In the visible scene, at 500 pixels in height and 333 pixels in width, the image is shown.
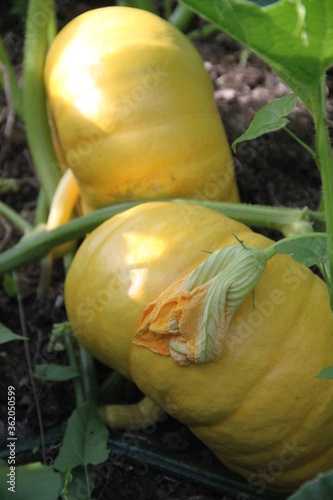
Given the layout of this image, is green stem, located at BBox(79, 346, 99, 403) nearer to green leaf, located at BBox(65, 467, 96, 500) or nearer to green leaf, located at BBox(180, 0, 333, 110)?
green leaf, located at BBox(65, 467, 96, 500)

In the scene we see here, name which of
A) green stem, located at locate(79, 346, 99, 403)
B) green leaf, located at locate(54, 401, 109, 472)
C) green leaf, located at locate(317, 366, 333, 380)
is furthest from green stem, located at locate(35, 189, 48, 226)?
green leaf, located at locate(317, 366, 333, 380)

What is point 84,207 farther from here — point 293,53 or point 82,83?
point 293,53

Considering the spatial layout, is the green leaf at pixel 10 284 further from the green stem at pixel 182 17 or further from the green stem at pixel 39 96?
the green stem at pixel 182 17

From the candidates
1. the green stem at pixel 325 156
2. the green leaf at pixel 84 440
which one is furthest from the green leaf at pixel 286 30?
the green leaf at pixel 84 440

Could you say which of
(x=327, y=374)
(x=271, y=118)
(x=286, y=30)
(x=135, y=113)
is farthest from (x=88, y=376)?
(x=286, y=30)

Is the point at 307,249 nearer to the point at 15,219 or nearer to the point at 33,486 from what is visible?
the point at 33,486
